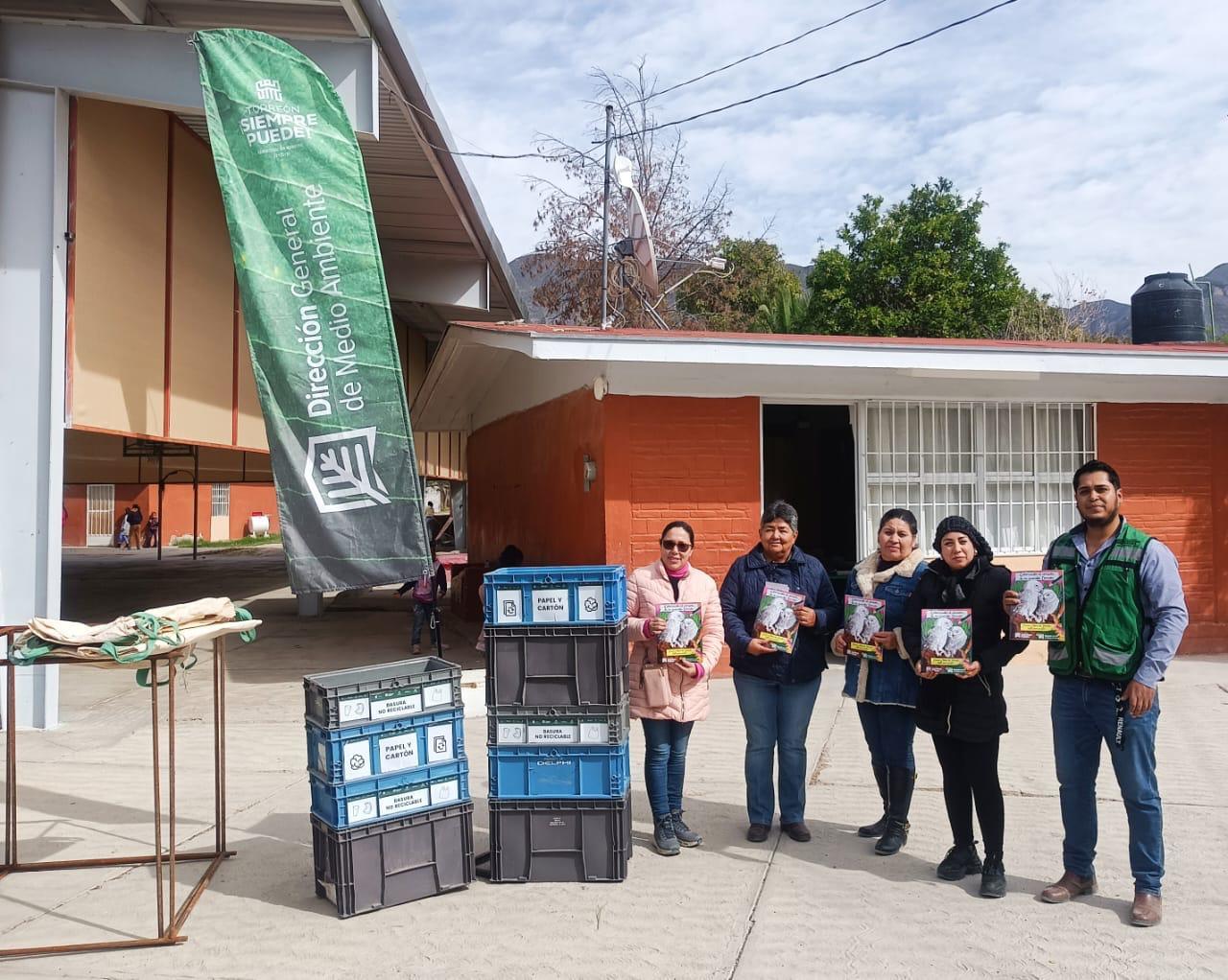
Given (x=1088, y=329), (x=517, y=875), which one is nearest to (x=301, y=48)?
(x=517, y=875)

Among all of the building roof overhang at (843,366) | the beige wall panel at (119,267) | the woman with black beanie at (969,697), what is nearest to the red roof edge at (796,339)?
the building roof overhang at (843,366)

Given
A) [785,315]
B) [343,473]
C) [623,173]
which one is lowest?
[343,473]

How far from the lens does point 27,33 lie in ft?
24.6

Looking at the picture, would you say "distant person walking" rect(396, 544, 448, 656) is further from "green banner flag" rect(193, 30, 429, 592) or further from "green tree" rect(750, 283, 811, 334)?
"green tree" rect(750, 283, 811, 334)

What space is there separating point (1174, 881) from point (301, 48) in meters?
7.98

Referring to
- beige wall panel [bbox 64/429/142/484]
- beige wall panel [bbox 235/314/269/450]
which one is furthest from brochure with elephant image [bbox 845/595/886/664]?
beige wall panel [bbox 235/314/269/450]

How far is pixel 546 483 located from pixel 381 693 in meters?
6.61

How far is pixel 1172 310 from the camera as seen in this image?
1297 centimetres

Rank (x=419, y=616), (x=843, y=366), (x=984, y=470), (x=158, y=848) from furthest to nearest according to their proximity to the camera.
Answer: (x=419, y=616) < (x=984, y=470) < (x=843, y=366) < (x=158, y=848)

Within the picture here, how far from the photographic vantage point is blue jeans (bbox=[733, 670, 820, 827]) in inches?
197

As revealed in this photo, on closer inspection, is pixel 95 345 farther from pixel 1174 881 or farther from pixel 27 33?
pixel 1174 881

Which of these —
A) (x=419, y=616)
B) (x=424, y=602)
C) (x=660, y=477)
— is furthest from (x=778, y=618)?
(x=419, y=616)

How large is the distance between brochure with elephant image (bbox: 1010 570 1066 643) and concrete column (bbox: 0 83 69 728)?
6.76 metres

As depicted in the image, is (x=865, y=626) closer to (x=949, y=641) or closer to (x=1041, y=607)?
(x=949, y=641)
